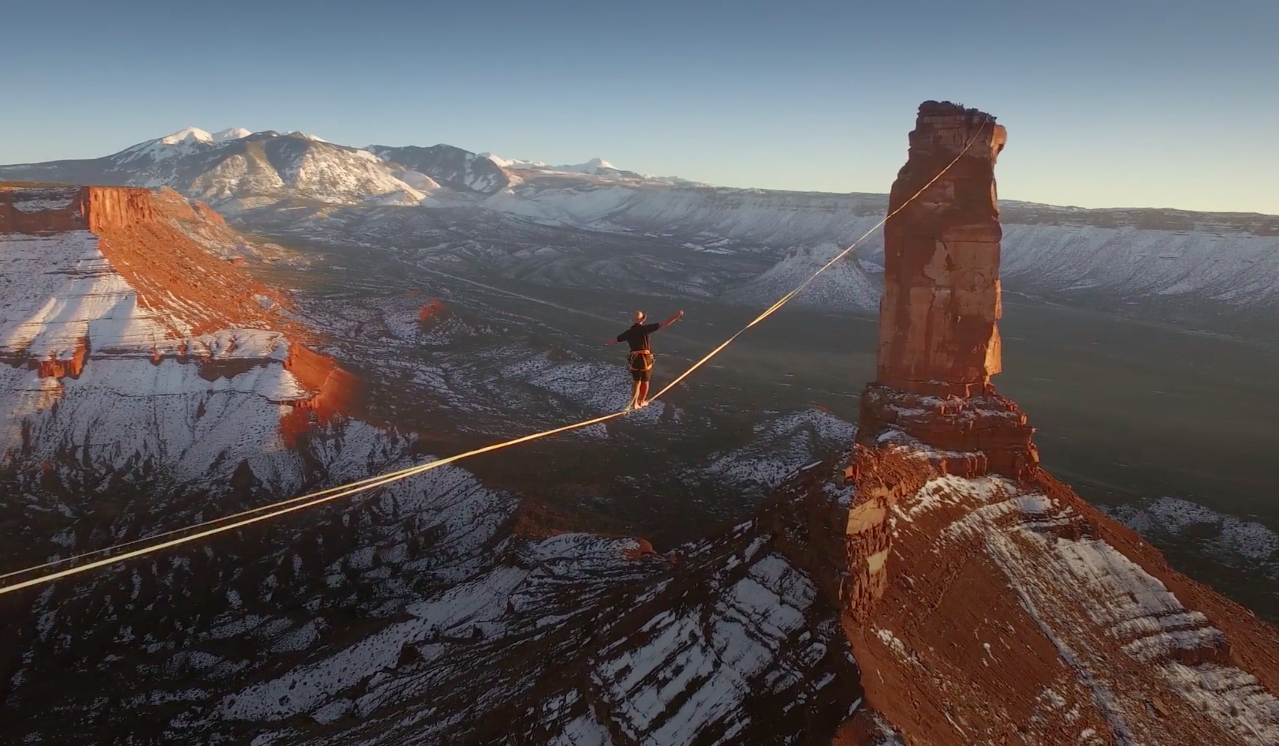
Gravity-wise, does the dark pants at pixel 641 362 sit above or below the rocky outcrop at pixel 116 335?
above

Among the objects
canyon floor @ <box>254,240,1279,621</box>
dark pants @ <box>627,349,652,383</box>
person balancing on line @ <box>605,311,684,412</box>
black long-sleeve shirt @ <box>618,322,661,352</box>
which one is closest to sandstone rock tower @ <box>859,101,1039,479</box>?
person balancing on line @ <box>605,311,684,412</box>

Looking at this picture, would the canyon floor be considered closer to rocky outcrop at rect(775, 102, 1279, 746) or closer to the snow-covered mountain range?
the snow-covered mountain range

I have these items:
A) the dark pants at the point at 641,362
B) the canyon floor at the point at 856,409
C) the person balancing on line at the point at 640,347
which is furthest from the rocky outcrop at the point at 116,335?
the dark pants at the point at 641,362

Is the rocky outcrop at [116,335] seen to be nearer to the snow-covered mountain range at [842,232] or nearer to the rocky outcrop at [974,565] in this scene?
the rocky outcrop at [974,565]

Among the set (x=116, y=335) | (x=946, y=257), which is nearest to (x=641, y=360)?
(x=946, y=257)

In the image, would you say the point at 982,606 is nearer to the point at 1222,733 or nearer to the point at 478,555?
the point at 1222,733

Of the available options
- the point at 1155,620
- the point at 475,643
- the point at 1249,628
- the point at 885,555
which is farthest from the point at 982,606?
the point at 475,643

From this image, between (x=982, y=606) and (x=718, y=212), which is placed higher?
(x=718, y=212)

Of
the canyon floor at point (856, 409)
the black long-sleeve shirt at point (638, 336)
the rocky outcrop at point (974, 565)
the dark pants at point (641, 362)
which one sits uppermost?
the black long-sleeve shirt at point (638, 336)
